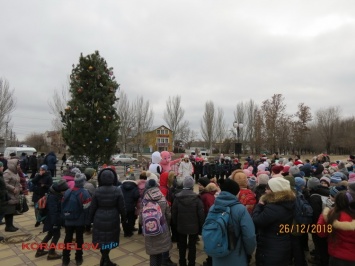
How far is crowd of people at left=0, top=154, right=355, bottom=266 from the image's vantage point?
284 centimetres

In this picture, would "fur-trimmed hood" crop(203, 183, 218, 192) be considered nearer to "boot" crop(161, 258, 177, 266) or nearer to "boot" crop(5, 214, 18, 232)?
"boot" crop(161, 258, 177, 266)

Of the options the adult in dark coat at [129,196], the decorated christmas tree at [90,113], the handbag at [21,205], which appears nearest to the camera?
the adult in dark coat at [129,196]

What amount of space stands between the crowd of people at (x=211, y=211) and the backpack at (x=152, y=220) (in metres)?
0.01

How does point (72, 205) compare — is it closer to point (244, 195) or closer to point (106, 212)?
point (106, 212)

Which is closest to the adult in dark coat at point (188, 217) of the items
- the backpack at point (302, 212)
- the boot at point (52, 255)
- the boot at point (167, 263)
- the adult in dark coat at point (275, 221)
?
the boot at point (167, 263)

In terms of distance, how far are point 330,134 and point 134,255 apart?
64.0 m

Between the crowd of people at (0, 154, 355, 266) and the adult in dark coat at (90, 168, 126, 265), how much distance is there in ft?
0.05

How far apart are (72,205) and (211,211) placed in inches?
104

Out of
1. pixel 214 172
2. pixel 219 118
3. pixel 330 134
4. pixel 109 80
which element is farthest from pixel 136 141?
pixel 330 134

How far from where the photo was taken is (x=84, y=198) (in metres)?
4.41

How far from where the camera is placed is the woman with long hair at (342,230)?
109 inches

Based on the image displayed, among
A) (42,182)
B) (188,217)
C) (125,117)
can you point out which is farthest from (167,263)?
(125,117)

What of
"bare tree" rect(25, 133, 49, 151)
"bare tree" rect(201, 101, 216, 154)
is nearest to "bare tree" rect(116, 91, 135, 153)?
"bare tree" rect(201, 101, 216, 154)
